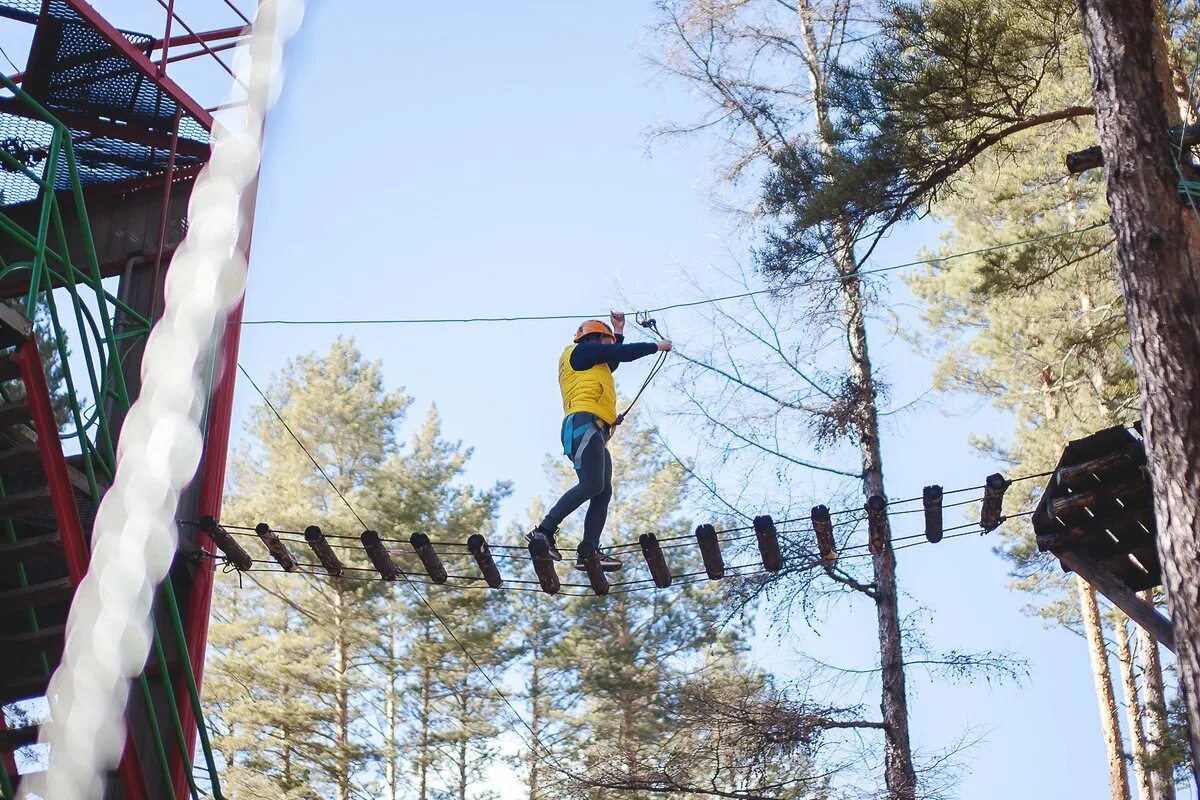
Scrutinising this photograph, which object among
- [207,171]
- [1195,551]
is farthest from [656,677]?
[1195,551]

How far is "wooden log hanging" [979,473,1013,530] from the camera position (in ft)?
24.7

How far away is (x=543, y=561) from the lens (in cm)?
764

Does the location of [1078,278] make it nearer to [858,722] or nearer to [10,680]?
[858,722]

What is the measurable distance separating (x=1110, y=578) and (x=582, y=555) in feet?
10.2

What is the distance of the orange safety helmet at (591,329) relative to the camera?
8.15 m

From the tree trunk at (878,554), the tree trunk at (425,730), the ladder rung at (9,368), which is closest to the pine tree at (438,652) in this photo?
the tree trunk at (425,730)

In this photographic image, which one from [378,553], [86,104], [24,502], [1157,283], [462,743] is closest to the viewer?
[24,502]

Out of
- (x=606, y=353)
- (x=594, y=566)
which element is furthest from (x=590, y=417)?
(x=594, y=566)

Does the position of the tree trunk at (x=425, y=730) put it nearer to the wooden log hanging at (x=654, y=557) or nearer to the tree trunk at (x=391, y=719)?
the tree trunk at (x=391, y=719)

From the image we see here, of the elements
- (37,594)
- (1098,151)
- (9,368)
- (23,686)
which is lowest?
(23,686)

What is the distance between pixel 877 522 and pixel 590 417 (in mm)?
1986

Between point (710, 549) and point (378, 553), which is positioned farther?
point (378, 553)

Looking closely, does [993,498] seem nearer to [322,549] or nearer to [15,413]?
[322,549]

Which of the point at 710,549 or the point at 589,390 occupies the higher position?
the point at 589,390
